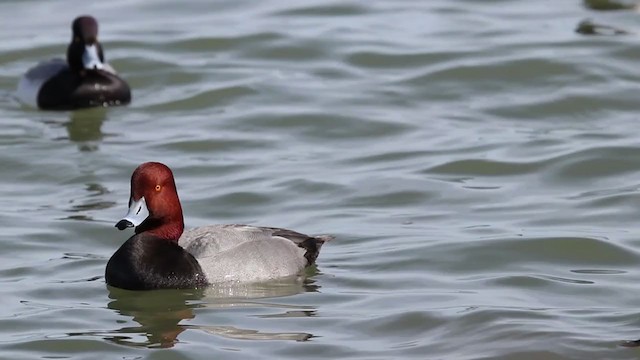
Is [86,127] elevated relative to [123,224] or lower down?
lower down

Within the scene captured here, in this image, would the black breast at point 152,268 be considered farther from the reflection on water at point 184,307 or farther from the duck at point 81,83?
the duck at point 81,83

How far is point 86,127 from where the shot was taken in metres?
17.6

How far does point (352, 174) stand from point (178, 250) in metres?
3.67

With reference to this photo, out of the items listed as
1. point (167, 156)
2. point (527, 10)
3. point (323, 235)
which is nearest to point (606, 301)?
point (323, 235)

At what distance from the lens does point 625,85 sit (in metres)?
18.5

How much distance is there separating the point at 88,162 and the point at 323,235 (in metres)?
3.68

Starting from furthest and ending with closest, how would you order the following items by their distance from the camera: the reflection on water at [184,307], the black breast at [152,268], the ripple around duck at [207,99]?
the ripple around duck at [207,99], the black breast at [152,268], the reflection on water at [184,307]

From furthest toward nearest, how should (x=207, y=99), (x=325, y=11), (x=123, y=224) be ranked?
1. (x=325, y=11)
2. (x=207, y=99)
3. (x=123, y=224)

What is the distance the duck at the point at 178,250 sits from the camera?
11789mm

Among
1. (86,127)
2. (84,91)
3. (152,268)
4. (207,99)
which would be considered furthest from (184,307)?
(84,91)

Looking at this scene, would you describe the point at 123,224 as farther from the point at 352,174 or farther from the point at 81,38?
the point at 81,38

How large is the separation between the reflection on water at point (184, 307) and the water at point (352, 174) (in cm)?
3

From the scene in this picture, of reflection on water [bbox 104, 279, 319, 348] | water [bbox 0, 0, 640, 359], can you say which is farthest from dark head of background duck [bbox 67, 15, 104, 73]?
reflection on water [bbox 104, 279, 319, 348]

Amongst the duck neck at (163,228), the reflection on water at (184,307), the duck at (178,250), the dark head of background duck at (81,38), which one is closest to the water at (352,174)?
the reflection on water at (184,307)
